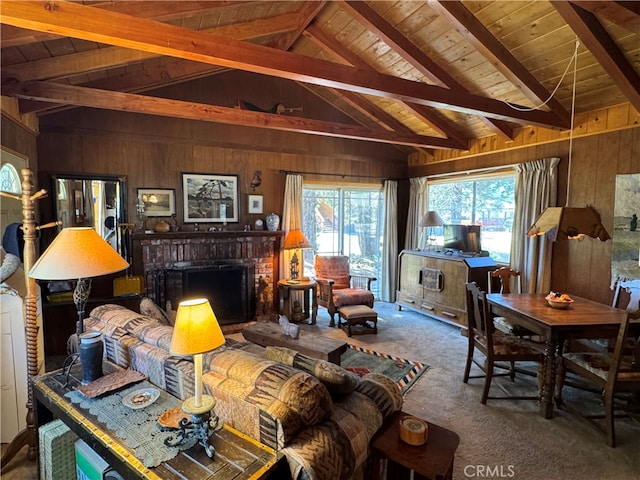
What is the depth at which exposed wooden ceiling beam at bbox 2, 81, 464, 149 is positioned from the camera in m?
3.03

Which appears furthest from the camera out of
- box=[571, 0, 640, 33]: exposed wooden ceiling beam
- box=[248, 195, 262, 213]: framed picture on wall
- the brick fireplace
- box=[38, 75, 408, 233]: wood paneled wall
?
box=[248, 195, 262, 213]: framed picture on wall

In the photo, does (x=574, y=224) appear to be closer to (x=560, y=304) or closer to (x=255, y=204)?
(x=560, y=304)

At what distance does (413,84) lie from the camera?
3303 millimetres

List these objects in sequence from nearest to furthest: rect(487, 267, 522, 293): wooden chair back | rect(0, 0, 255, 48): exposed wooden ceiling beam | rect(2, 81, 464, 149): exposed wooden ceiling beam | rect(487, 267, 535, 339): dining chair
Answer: rect(0, 0, 255, 48): exposed wooden ceiling beam
rect(2, 81, 464, 149): exposed wooden ceiling beam
rect(487, 267, 535, 339): dining chair
rect(487, 267, 522, 293): wooden chair back

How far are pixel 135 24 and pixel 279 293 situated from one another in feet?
12.8

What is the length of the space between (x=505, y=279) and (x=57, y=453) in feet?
13.7

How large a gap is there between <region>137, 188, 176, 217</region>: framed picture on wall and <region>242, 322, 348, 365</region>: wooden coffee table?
229 centimetres

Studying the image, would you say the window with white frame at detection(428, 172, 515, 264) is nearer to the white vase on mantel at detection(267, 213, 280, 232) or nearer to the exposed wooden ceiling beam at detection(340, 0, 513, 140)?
the exposed wooden ceiling beam at detection(340, 0, 513, 140)

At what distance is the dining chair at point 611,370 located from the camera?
238 cm

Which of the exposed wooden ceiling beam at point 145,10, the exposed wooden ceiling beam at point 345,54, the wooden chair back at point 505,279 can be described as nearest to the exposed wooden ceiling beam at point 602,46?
the exposed wooden ceiling beam at point 345,54

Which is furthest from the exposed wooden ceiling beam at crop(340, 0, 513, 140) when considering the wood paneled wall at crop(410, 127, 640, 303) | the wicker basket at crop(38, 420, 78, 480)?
the wicker basket at crop(38, 420, 78, 480)

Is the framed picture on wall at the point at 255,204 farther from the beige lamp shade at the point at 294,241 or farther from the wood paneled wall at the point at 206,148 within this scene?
the beige lamp shade at the point at 294,241

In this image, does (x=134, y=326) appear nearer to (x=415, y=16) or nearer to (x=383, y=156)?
(x=415, y=16)

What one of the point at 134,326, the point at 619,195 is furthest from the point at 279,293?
Result: the point at 619,195
